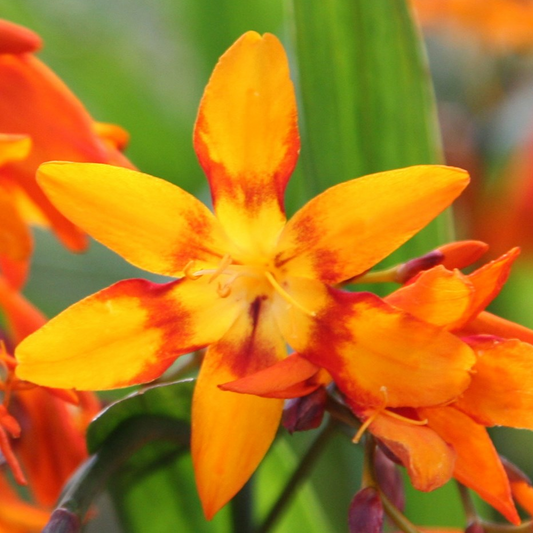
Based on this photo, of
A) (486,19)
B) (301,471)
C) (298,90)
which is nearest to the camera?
(301,471)

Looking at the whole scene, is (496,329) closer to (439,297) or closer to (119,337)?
(439,297)

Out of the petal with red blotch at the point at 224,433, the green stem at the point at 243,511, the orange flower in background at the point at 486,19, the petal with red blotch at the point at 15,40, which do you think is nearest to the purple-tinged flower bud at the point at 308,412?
the petal with red blotch at the point at 224,433

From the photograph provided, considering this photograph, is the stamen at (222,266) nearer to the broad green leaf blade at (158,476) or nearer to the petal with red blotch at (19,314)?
the broad green leaf blade at (158,476)

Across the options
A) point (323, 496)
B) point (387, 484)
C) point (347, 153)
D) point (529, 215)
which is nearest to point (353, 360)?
point (387, 484)

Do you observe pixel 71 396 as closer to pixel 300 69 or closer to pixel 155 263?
pixel 155 263

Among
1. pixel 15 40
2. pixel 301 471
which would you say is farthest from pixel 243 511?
pixel 15 40

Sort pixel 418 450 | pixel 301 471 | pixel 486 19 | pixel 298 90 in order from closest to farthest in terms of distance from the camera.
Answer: pixel 418 450 < pixel 301 471 < pixel 298 90 < pixel 486 19

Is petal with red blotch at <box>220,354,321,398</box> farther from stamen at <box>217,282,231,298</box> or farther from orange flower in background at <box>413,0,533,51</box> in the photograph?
orange flower in background at <box>413,0,533,51</box>
